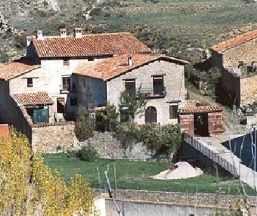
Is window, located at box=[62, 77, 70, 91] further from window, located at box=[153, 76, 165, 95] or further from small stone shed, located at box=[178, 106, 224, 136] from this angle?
small stone shed, located at box=[178, 106, 224, 136]

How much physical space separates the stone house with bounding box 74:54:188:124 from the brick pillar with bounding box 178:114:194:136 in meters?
1.13

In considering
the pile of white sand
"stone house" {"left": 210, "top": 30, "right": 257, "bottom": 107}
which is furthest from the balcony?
the pile of white sand

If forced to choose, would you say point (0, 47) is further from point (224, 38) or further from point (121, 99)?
point (121, 99)

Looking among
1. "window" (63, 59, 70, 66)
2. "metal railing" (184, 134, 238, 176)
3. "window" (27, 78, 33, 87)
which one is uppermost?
"window" (63, 59, 70, 66)

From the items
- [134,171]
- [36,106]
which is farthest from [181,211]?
[36,106]

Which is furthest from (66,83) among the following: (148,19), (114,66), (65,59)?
(148,19)

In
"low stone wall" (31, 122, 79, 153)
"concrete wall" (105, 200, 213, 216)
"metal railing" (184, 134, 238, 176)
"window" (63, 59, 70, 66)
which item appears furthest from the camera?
"window" (63, 59, 70, 66)

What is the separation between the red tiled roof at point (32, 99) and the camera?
4031 centimetres

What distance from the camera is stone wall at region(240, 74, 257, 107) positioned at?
41594 millimetres

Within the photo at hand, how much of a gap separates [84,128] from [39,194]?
38.2 ft

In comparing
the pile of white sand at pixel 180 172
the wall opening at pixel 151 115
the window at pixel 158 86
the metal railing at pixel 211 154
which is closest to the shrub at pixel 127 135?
the wall opening at pixel 151 115

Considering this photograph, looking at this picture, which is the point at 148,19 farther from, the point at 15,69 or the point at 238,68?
the point at 15,69

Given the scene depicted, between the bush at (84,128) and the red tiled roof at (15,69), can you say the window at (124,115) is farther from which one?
the red tiled roof at (15,69)

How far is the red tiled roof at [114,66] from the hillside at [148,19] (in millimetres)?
8056
